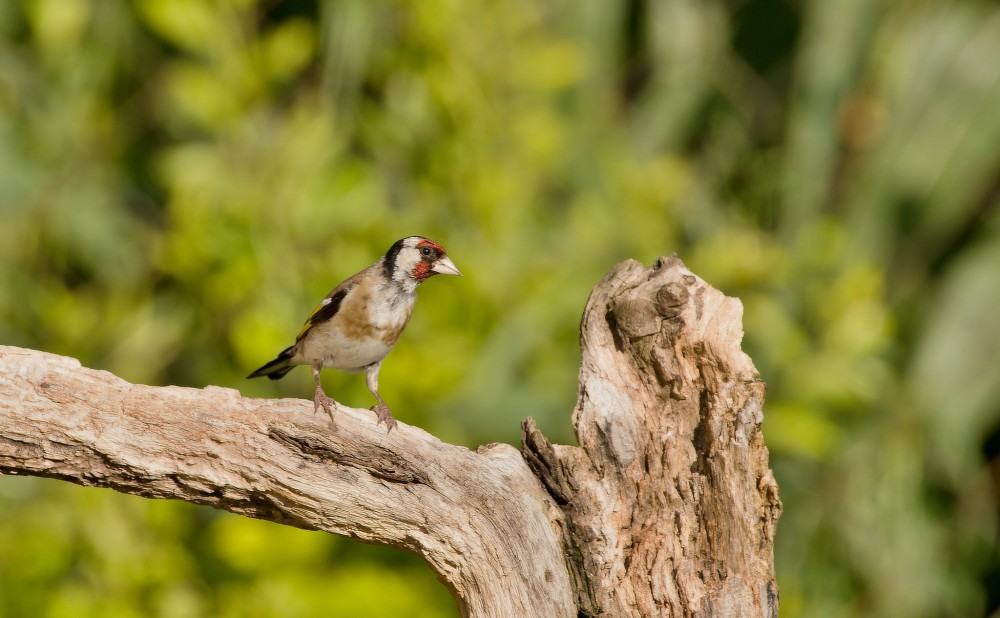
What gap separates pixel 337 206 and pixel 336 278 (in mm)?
333

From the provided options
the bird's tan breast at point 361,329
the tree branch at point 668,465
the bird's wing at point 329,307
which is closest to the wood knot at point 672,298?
the tree branch at point 668,465

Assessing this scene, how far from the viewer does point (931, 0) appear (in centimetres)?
759

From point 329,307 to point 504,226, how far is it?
1.29m

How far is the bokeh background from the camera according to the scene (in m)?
5.16

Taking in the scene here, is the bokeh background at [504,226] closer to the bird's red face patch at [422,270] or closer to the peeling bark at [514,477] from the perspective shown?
the bird's red face patch at [422,270]

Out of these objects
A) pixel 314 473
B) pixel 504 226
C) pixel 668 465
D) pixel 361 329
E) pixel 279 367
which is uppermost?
pixel 504 226

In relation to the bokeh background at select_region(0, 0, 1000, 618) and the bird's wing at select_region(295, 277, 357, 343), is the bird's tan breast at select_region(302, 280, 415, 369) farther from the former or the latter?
the bokeh background at select_region(0, 0, 1000, 618)

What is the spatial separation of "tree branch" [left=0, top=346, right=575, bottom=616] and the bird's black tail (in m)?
1.50

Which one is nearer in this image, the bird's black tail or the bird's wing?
the bird's wing

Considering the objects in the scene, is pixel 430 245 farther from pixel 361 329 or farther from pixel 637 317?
pixel 637 317

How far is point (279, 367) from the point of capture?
4793 mm

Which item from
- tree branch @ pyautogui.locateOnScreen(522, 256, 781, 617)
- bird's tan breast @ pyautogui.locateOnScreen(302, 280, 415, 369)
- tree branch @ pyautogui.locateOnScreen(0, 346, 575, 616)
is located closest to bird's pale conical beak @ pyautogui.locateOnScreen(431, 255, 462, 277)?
bird's tan breast @ pyautogui.locateOnScreen(302, 280, 415, 369)

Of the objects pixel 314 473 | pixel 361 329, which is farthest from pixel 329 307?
pixel 314 473

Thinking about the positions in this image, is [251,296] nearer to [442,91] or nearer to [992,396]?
[442,91]
